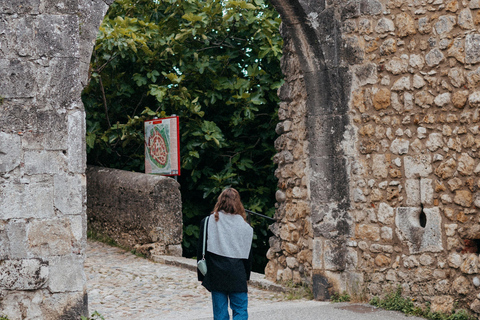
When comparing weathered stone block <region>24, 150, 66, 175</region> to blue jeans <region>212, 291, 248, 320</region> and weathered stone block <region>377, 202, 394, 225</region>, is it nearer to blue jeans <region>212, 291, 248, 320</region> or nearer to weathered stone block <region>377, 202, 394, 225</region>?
blue jeans <region>212, 291, 248, 320</region>

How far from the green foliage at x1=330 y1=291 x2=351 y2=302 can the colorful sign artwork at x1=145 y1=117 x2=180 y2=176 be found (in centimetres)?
329

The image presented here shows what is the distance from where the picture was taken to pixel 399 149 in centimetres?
538

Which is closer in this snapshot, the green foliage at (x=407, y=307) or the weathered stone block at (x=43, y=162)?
the weathered stone block at (x=43, y=162)

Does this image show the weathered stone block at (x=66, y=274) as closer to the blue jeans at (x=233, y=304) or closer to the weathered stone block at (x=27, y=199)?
the weathered stone block at (x=27, y=199)

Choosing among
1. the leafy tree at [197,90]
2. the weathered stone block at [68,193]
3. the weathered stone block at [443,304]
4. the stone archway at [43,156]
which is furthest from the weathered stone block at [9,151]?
the leafy tree at [197,90]

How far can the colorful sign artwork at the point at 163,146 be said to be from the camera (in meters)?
8.28

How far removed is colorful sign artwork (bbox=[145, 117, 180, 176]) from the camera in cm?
828

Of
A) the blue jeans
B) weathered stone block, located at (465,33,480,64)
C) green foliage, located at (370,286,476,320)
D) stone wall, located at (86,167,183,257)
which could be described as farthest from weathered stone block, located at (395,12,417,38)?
stone wall, located at (86,167,183,257)

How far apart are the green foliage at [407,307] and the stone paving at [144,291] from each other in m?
1.04

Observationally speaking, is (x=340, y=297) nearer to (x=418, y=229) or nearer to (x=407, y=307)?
(x=407, y=307)

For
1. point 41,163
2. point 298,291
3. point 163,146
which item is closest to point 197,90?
point 163,146

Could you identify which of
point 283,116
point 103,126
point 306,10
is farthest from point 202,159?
point 306,10

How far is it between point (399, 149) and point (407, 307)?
1.36m

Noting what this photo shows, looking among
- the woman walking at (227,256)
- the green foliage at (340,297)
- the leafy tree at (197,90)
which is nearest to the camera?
the woman walking at (227,256)
